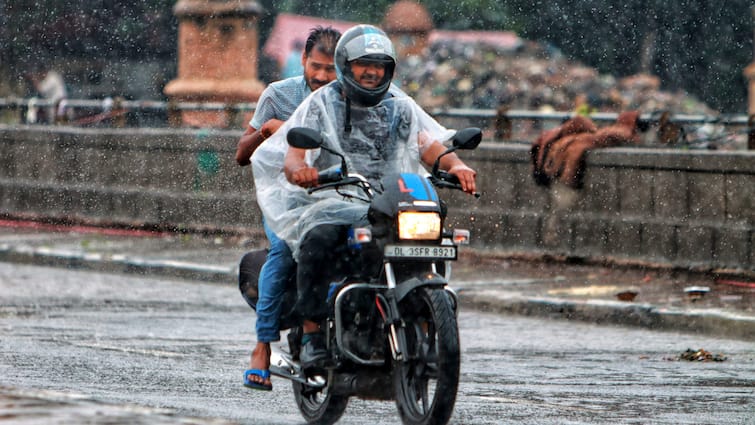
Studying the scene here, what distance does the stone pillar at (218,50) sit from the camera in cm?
2292

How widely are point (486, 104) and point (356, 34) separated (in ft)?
104

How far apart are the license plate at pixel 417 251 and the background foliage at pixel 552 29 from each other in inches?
1586

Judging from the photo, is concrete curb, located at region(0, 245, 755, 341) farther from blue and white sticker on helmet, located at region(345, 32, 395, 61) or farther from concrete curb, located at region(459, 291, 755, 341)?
blue and white sticker on helmet, located at region(345, 32, 395, 61)

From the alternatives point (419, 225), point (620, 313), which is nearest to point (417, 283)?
point (419, 225)

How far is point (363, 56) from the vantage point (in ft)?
24.3

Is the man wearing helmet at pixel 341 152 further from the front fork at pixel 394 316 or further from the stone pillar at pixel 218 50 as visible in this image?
the stone pillar at pixel 218 50

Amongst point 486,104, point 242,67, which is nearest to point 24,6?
point 486,104

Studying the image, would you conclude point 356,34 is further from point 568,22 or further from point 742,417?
point 568,22

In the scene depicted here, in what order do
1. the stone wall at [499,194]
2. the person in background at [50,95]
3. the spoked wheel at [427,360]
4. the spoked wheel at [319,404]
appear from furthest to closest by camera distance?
the person in background at [50,95]
the stone wall at [499,194]
the spoked wheel at [319,404]
the spoked wheel at [427,360]

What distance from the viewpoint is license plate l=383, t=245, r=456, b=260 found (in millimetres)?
6984

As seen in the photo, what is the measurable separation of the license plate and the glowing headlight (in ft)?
0.13

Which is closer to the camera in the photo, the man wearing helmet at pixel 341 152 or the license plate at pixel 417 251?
the license plate at pixel 417 251

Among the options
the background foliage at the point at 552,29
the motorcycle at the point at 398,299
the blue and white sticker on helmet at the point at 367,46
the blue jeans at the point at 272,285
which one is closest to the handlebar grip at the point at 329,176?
the motorcycle at the point at 398,299

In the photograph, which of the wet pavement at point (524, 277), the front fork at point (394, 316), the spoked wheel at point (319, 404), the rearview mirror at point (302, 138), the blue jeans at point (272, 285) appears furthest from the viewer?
the wet pavement at point (524, 277)
